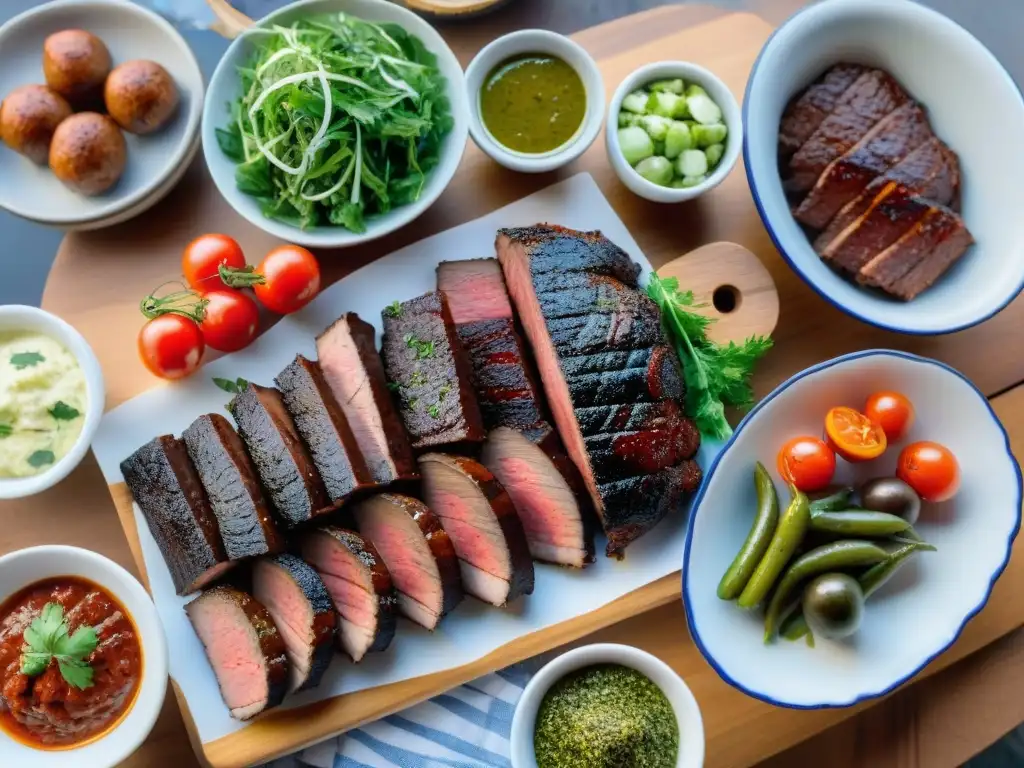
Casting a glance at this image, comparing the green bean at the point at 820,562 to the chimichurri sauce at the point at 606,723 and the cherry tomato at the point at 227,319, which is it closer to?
the chimichurri sauce at the point at 606,723

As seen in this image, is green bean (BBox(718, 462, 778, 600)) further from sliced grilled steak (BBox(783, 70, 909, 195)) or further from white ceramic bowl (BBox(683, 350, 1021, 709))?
sliced grilled steak (BBox(783, 70, 909, 195))

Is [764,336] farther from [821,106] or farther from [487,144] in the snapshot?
[487,144]

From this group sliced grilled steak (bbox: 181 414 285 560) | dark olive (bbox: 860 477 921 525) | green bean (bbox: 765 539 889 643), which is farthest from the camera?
dark olive (bbox: 860 477 921 525)

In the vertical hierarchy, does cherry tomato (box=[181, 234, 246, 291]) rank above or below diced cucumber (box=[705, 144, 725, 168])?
above

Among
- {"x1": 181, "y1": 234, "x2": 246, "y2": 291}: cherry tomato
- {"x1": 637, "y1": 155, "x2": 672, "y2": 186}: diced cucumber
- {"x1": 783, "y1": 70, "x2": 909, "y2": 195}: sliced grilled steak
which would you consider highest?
{"x1": 181, "y1": 234, "x2": 246, "y2": 291}: cherry tomato

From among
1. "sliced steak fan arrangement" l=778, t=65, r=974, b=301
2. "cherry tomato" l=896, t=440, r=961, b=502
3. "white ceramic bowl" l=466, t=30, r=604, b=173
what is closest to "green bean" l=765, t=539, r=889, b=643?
"cherry tomato" l=896, t=440, r=961, b=502

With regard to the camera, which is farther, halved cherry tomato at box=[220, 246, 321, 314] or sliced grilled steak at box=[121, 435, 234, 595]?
halved cherry tomato at box=[220, 246, 321, 314]

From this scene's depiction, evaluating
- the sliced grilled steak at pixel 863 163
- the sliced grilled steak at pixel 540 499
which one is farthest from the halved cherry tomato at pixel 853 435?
the sliced grilled steak at pixel 540 499
